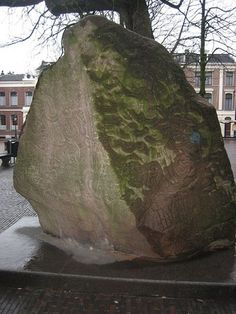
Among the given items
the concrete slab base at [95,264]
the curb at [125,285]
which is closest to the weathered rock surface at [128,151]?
the concrete slab base at [95,264]

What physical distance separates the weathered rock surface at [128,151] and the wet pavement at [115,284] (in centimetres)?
24

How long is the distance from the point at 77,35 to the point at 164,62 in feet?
3.03

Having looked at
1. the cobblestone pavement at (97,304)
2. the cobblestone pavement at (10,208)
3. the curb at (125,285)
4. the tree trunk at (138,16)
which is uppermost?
the tree trunk at (138,16)

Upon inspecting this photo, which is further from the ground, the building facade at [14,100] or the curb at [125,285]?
the building facade at [14,100]

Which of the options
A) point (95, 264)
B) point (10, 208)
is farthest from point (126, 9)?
point (95, 264)

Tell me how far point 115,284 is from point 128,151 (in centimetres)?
122

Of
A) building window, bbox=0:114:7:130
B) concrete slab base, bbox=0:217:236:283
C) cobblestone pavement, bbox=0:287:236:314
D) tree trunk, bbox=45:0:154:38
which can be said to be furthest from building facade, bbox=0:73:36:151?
cobblestone pavement, bbox=0:287:236:314

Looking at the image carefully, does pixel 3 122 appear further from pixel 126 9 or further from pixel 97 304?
pixel 97 304

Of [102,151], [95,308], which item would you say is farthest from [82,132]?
[95,308]

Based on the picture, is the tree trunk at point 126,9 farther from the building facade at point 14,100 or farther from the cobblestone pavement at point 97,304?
the building facade at point 14,100

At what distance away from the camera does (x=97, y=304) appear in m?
3.76

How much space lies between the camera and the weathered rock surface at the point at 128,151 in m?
4.18

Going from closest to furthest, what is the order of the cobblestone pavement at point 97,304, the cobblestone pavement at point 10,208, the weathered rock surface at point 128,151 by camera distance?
the cobblestone pavement at point 97,304 → the weathered rock surface at point 128,151 → the cobblestone pavement at point 10,208

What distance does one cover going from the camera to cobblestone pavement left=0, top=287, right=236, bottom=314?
3645 mm
